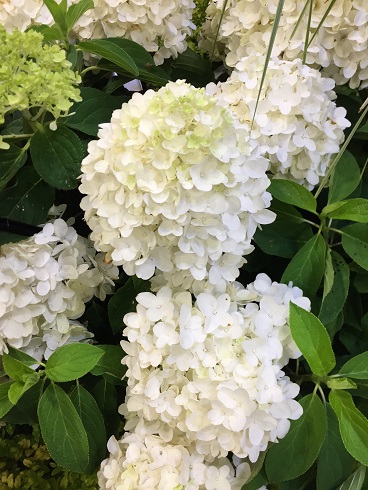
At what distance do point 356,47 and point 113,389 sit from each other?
515 mm

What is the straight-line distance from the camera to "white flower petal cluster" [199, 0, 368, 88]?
26.2 inches

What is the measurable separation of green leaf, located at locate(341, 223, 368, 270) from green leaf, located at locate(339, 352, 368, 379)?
10cm

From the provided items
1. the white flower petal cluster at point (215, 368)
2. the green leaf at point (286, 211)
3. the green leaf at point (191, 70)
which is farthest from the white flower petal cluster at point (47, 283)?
the green leaf at point (191, 70)

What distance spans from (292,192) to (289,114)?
9cm

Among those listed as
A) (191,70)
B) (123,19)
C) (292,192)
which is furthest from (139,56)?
(292,192)

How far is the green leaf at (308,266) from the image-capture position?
605 mm

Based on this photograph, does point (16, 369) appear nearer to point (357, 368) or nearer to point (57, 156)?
point (57, 156)

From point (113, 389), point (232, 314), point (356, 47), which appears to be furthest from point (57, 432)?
point (356, 47)

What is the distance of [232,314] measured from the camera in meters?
0.54

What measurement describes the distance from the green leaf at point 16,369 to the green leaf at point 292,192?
1.09 ft

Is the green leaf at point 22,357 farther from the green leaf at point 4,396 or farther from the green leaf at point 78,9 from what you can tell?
the green leaf at point 78,9

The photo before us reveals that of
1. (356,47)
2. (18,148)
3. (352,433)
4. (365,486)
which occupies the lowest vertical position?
(365,486)

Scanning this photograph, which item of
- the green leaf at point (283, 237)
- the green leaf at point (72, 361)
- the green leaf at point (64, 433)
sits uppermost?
the green leaf at point (283, 237)

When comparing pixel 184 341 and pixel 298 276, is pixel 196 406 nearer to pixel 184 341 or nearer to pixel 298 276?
pixel 184 341
